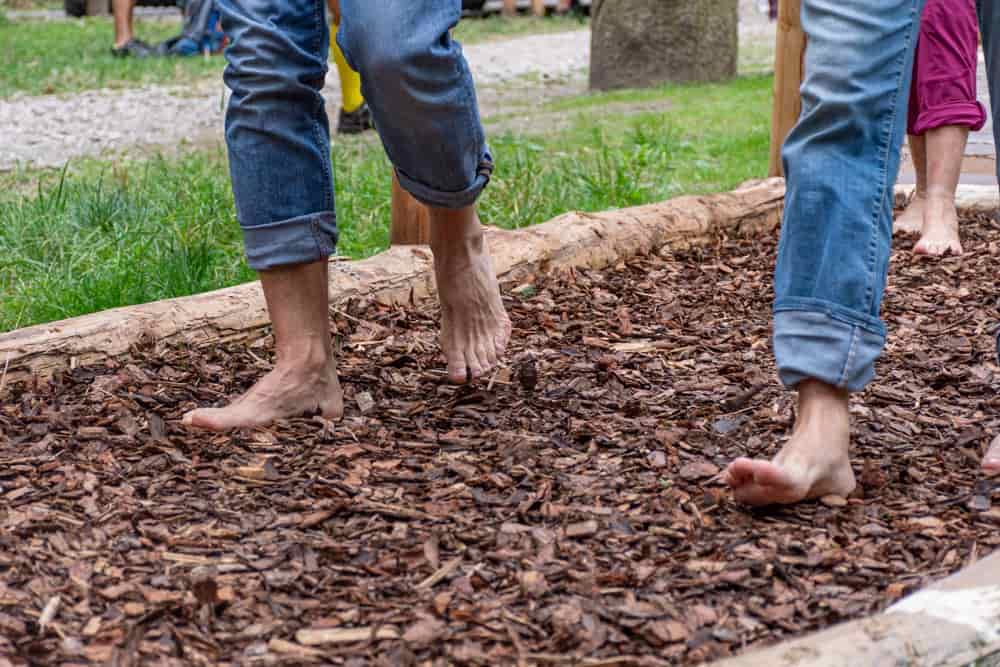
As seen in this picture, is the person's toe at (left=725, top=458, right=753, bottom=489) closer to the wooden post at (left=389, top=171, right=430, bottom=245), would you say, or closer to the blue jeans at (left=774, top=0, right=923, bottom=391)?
the blue jeans at (left=774, top=0, right=923, bottom=391)

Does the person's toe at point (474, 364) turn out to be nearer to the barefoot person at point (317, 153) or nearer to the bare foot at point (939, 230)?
the barefoot person at point (317, 153)

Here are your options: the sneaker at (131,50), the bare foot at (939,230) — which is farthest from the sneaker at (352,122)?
the sneaker at (131,50)

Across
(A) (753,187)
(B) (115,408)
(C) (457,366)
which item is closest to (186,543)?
(B) (115,408)

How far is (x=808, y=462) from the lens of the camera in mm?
2053

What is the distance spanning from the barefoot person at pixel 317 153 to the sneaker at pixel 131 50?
9408 mm

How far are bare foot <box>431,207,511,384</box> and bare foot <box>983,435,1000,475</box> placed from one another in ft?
3.22

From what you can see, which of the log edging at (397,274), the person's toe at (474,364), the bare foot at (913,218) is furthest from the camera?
the bare foot at (913,218)

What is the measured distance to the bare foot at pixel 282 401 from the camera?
2.53 meters

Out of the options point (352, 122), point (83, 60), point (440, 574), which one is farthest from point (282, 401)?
point (83, 60)

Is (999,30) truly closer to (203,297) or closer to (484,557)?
(484,557)

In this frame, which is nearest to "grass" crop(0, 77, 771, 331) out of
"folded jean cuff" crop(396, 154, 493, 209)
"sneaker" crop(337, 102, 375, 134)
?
"sneaker" crop(337, 102, 375, 134)

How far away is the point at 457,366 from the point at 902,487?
95 centimetres

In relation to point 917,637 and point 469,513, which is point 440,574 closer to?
point 469,513

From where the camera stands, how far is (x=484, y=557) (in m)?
1.97
